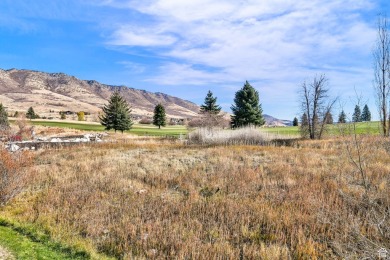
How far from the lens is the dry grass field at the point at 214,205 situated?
6281 mm

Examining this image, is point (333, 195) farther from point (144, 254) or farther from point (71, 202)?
point (71, 202)

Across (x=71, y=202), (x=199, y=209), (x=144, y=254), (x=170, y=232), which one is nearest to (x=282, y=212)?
(x=199, y=209)

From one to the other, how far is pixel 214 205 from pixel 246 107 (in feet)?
119

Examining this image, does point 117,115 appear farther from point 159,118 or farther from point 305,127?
point 305,127

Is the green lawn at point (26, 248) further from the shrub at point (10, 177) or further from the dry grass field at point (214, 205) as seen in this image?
the shrub at point (10, 177)

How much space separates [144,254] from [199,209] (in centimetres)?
248

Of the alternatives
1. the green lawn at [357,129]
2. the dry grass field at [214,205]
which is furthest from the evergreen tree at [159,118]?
the dry grass field at [214,205]

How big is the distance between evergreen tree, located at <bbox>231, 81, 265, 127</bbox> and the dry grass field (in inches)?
1144

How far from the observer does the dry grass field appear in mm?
6281

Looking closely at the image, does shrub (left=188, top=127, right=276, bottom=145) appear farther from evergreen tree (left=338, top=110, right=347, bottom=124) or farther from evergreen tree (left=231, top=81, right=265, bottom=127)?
evergreen tree (left=231, top=81, right=265, bottom=127)

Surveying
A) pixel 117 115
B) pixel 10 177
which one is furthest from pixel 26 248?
pixel 117 115

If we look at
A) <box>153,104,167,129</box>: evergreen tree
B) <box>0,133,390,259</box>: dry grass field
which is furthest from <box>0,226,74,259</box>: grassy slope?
<box>153,104,167,129</box>: evergreen tree

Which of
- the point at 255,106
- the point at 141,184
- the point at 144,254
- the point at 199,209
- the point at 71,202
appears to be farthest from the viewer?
the point at 255,106

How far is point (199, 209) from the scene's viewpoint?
8469mm
